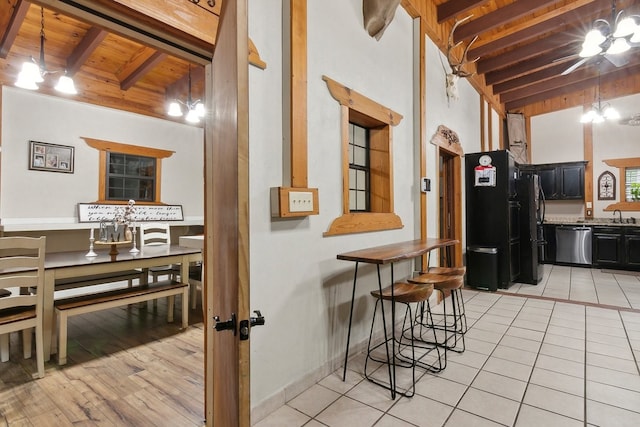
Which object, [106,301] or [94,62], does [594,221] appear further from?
[94,62]

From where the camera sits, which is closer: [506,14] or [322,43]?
[322,43]

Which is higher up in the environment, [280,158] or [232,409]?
[280,158]

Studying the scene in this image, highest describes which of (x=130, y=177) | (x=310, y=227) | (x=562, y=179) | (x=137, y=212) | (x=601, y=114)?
(x=601, y=114)

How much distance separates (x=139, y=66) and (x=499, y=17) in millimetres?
5126

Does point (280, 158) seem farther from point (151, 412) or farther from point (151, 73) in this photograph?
point (151, 73)

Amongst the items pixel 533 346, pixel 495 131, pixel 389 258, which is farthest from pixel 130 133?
pixel 495 131

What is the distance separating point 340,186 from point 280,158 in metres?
0.66

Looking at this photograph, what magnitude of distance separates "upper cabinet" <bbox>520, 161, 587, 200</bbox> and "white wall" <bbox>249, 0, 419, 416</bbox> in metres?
5.92

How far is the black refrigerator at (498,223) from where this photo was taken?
4.86 metres

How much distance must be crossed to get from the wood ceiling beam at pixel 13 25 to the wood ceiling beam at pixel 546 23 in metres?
5.78

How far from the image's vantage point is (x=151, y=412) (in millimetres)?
1996

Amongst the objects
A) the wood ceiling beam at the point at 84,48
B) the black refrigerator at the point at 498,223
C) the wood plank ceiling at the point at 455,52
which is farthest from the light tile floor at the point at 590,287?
the wood ceiling beam at the point at 84,48

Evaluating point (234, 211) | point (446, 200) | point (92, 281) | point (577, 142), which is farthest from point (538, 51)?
point (92, 281)

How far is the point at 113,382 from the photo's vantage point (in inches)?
91.9
